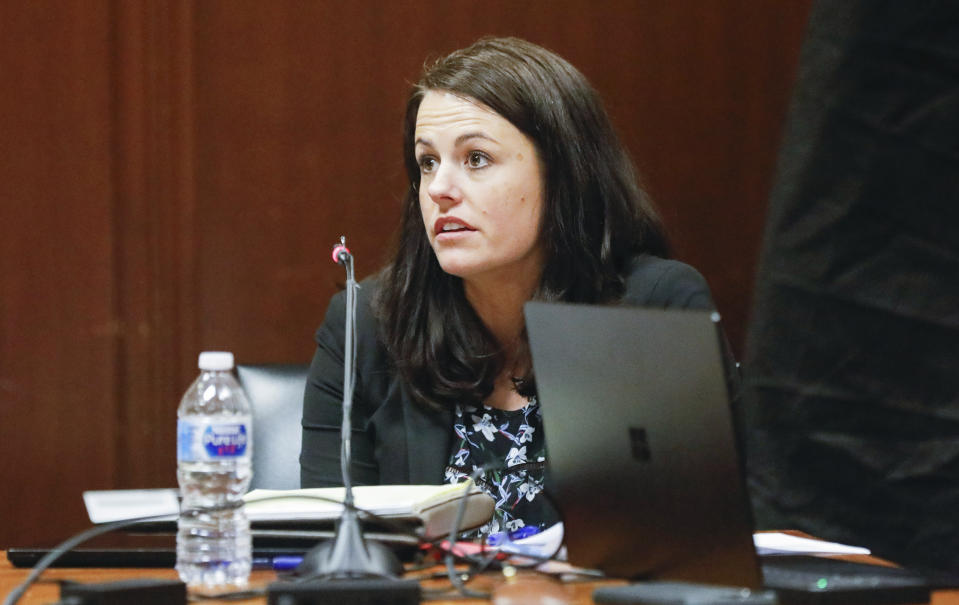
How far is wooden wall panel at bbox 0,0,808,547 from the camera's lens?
2.79 meters

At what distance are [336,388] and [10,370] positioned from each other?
1182 mm

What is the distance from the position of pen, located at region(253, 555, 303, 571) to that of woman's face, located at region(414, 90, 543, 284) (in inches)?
29.7

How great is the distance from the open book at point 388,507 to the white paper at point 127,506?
0.09 metres

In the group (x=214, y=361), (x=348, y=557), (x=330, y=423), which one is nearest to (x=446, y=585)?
(x=348, y=557)

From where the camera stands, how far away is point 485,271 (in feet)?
6.43

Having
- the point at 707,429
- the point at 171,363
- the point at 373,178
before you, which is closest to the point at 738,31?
the point at 373,178

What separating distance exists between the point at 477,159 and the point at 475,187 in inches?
2.3

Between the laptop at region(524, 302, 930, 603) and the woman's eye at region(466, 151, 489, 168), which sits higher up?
the woman's eye at region(466, 151, 489, 168)

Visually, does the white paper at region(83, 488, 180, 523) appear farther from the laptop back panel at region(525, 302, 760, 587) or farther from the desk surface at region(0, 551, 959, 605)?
the laptop back panel at region(525, 302, 760, 587)

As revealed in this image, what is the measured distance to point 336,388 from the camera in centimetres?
197

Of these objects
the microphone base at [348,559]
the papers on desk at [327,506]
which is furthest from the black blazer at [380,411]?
the microphone base at [348,559]

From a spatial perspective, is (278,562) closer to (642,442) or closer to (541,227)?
(642,442)

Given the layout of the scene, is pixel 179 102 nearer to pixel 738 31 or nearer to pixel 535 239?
pixel 535 239

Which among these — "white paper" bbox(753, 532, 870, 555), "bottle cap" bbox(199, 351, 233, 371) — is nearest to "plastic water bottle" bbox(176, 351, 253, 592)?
"bottle cap" bbox(199, 351, 233, 371)
